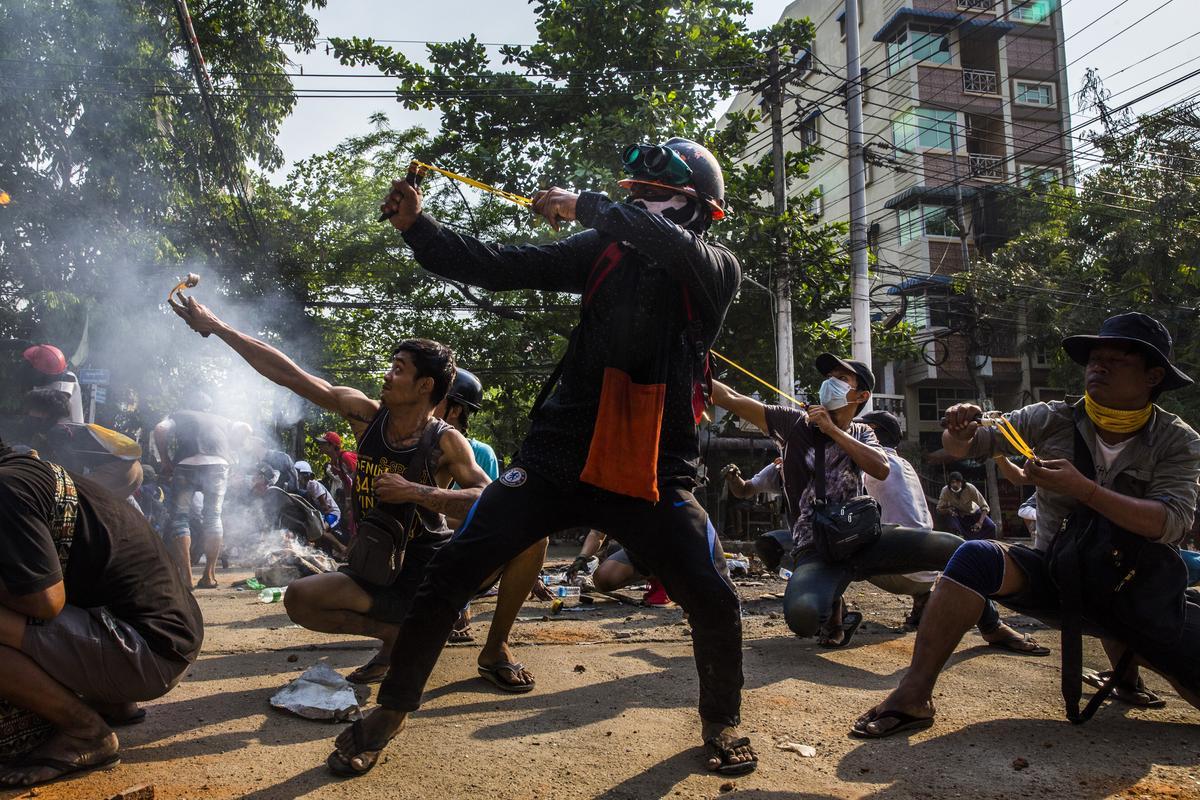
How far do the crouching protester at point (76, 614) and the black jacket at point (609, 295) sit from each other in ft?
4.45

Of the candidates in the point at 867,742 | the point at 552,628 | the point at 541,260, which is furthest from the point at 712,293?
the point at 552,628

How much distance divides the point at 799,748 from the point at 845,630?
2240 millimetres

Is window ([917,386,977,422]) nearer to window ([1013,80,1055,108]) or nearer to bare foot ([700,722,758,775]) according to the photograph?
window ([1013,80,1055,108])

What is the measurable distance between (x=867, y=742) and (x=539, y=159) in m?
14.3

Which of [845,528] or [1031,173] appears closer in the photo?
[845,528]

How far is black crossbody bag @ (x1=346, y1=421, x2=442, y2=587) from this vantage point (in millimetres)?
3855

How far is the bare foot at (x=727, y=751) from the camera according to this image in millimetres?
2951

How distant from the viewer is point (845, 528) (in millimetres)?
5016

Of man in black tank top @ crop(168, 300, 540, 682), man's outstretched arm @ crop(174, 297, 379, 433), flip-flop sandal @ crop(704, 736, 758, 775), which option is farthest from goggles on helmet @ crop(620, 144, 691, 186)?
flip-flop sandal @ crop(704, 736, 758, 775)

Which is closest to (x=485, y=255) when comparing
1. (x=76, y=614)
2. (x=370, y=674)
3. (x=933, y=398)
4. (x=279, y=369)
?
(x=279, y=369)

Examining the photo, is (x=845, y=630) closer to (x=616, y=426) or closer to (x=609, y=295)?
(x=616, y=426)

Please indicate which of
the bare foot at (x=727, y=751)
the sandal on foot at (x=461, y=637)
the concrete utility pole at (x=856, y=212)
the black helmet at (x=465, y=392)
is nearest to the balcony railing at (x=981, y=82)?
the concrete utility pole at (x=856, y=212)

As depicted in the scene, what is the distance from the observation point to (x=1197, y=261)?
19312 mm

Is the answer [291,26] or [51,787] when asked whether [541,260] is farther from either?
[291,26]
